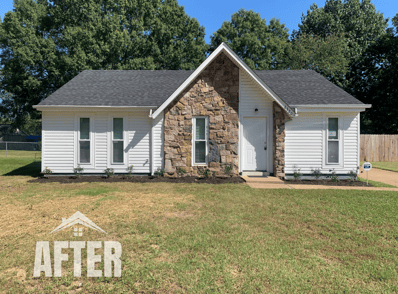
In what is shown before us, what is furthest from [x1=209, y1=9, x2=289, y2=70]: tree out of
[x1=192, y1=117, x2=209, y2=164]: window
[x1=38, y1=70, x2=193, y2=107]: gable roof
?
[x1=192, y1=117, x2=209, y2=164]: window

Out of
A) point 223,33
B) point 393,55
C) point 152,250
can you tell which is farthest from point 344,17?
point 152,250

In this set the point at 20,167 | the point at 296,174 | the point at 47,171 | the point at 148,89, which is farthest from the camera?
the point at 20,167


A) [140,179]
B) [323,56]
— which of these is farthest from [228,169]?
[323,56]

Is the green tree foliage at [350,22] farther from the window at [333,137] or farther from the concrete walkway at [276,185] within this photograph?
the concrete walkway at [276,185]

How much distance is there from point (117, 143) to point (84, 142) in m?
1.45

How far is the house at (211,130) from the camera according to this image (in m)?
10.1

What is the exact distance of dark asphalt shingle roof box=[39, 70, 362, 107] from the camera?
34.7 ft

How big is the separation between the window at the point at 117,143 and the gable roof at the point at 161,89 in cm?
84

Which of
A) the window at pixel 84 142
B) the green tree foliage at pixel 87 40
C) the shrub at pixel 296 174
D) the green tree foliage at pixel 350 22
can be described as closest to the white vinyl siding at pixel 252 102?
the shrub at pixel 296 174

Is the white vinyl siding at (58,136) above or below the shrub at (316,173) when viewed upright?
above

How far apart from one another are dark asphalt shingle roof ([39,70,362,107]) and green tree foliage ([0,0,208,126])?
11.1 metres

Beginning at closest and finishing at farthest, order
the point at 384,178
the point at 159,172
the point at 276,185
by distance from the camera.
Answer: the point at 276,185 → the point at 159,172 → the point at 384,178

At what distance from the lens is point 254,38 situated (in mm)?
27359

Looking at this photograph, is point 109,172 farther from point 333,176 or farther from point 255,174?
point 333,176
